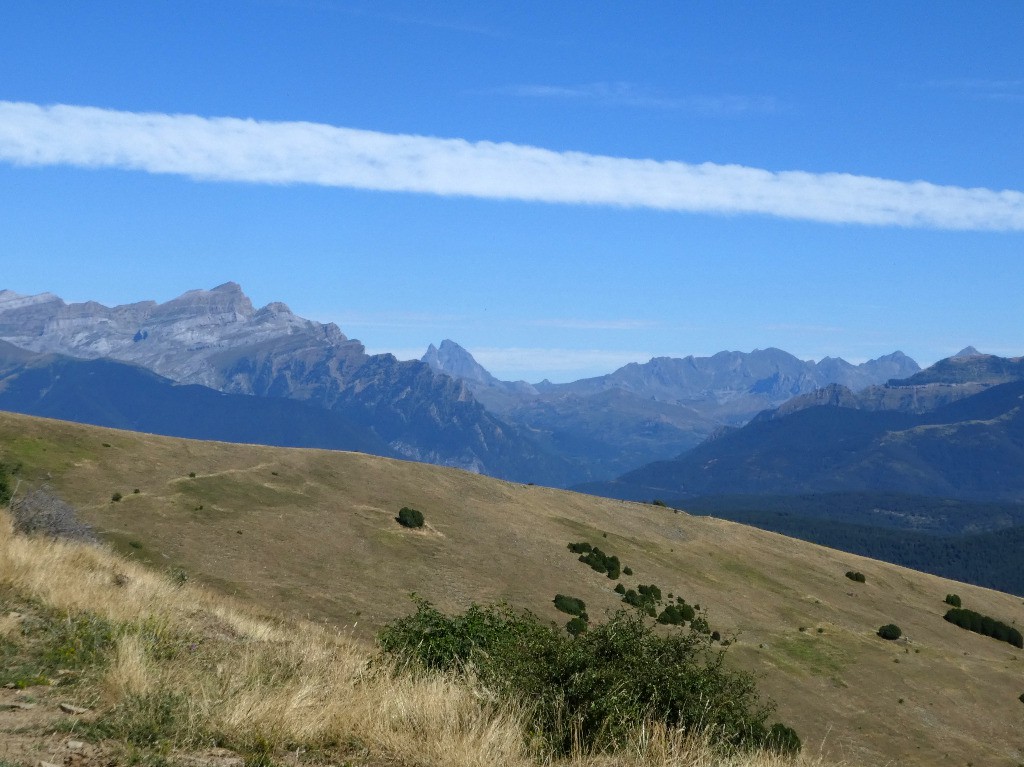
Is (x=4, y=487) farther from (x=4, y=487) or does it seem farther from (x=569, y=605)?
(x=569, y=605)

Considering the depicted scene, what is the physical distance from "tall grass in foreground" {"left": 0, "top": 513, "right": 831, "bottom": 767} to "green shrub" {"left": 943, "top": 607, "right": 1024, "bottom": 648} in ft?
311

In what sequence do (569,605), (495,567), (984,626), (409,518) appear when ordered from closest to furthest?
(569,605) → (495,567) → (409,518) → (984,626)

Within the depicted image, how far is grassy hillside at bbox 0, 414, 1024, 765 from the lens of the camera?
52562 mm

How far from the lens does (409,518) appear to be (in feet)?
233

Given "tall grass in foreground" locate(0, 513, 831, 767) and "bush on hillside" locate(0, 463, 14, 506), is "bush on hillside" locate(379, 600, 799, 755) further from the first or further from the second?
"bush on hillside" locate(0, 463, 14, 506)

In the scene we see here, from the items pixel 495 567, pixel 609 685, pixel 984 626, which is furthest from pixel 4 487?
pixel 984 626

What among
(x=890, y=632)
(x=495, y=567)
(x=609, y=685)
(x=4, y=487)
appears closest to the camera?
(x=609, y=685)

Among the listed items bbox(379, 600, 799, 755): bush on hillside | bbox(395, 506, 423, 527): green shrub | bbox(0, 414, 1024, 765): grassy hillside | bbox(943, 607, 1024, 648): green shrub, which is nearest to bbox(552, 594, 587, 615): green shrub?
bbox(0, 414, 1024, 765): grassy hillside

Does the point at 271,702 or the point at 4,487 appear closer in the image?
the point at 271,702

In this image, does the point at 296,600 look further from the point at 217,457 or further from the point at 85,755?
the point at 85,755

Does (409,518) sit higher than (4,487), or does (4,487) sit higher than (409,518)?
(4,487)

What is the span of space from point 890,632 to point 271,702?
80.6 m

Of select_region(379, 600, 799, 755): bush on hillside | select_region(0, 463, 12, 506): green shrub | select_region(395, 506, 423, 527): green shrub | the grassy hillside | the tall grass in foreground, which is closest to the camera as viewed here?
the tall grass in foreground

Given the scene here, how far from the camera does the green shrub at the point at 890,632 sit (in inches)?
3083
